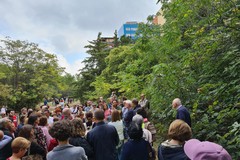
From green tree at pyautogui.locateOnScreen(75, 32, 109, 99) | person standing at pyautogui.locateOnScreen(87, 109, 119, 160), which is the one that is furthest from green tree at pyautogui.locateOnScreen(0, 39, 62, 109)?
person standing at pyautogui.locateOnScreen(87, 109, 119, 160)

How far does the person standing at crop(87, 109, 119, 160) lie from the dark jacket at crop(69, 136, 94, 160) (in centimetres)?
10

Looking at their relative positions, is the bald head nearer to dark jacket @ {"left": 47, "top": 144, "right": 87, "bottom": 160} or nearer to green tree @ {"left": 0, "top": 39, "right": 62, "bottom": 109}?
dark jacket @ {"left": 47, "top": 144, "right": 87, "bottom": 160}

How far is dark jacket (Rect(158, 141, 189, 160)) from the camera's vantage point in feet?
8.05

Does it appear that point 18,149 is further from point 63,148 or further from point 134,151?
point 134,151

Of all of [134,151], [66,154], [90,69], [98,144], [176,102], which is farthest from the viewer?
[90,69]

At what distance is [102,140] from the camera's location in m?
3.96

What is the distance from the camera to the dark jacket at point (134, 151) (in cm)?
339

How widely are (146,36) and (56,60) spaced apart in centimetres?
1965

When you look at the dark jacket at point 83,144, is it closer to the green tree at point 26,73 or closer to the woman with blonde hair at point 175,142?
the woman with blonde hair at point 175,142

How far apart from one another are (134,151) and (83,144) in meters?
0.90

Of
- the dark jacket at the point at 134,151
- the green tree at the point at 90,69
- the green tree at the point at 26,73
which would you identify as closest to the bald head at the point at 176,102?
the dark jacket at the point at 134,151

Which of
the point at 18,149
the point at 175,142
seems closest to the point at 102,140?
the point at 18,149

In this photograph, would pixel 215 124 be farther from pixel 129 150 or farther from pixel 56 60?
pixel 56 60

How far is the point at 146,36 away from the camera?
10.4 metres
